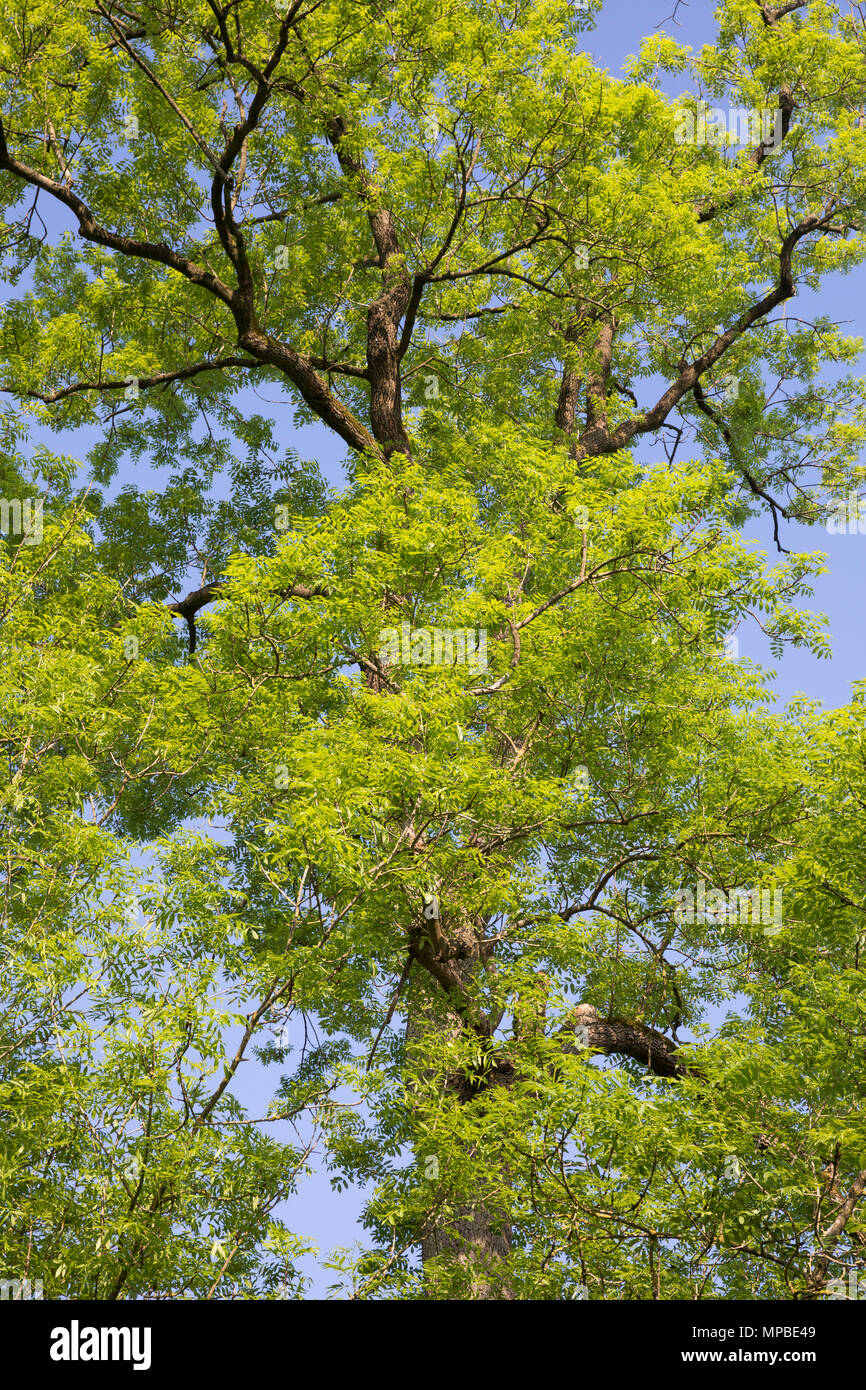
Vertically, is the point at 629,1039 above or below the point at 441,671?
below

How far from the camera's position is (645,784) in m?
9.76

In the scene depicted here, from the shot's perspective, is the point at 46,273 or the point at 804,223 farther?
the point at 804,223

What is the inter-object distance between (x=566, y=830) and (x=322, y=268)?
7.46 metres

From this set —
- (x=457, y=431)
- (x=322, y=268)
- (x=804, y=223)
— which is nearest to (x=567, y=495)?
(x=457, y=431)

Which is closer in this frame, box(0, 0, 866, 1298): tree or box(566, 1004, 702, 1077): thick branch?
box(0, 0, 866, 1298): tree

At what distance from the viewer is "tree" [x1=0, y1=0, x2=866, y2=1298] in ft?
20.0

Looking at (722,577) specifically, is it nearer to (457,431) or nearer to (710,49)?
(457,431)

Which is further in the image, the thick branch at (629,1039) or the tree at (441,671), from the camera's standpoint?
the thick branch at (629,1039)

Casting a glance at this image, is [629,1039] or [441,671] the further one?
[629,1039]

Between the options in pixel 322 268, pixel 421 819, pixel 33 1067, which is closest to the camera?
pixel 33 1067

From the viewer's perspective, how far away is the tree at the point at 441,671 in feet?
20.0

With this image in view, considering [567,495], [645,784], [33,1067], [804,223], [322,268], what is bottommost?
[33,1067]

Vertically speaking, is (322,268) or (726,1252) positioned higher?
(322,268)

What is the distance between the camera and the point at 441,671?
7828mm
